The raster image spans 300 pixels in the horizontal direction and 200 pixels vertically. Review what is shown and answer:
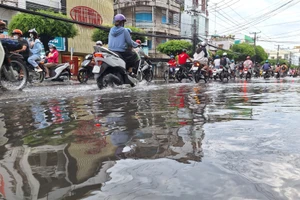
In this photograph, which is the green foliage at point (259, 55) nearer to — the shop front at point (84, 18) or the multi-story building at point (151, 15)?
the multi-story building at point (151, 15)

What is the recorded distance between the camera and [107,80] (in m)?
6.90

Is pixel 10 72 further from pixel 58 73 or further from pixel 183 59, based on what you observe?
pixel 183 59

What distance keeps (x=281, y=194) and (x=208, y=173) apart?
0.34 meters

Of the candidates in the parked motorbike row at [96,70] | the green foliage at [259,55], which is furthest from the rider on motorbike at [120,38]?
the green foliage at [259,55]

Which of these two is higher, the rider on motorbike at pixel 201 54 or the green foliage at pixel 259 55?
the green foliage at pixel 259 55

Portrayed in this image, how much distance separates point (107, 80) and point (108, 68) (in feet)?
0.90

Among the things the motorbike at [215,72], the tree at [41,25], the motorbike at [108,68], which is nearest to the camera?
the motorbike at [108,68]

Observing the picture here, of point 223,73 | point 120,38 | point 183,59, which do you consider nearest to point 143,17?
point 223,73

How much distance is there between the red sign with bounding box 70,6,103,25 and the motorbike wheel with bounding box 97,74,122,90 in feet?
67.2

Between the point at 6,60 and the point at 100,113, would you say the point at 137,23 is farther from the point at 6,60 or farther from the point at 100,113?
the point at 100,113

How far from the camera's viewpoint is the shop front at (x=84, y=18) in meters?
26.3

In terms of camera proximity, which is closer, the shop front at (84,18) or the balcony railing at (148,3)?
the shop front at (84,18)

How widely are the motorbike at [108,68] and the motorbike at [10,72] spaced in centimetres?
155

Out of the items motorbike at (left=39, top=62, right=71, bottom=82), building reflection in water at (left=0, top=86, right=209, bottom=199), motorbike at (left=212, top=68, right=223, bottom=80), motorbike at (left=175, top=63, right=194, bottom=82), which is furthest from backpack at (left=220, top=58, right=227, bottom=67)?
building reflection in water at (left=0, top=86, right=209, bottom=199)
